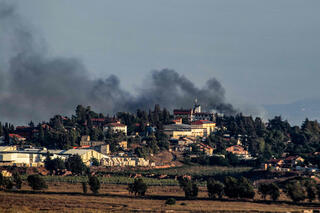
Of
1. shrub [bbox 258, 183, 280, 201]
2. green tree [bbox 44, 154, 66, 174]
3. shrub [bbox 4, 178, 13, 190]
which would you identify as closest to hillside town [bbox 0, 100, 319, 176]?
Result: green tree [bbox 44, 154, 66, 174]

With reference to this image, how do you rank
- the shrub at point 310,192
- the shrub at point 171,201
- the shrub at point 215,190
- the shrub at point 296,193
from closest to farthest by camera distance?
the shrub at point 171,201 < the shrub at point 296,193 < the shrub at point 310,192 < the shrub at point 215,190

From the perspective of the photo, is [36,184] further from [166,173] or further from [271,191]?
[166,173]

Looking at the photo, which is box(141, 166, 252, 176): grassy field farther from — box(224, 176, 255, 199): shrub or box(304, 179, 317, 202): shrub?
box(304, 179, 317, 202): shrub

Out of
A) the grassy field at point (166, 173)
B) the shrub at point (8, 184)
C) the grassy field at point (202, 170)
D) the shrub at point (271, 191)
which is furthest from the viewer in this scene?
the grassy field at point (202, 170)

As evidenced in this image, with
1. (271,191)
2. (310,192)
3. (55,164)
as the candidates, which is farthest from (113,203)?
(55,164)

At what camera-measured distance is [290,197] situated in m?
95.5

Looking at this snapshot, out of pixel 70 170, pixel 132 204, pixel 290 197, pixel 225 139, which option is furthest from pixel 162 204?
pixel 225 139

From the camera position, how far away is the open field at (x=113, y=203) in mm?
81250

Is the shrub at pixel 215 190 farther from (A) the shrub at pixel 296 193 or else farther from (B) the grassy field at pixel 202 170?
(B) the grassy field at pixel 202 170

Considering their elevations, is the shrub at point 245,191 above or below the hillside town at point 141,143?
below

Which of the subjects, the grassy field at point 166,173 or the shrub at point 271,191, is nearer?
the shrub at point 271,191

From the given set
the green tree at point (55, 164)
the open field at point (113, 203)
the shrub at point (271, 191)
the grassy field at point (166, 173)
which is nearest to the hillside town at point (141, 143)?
the green tree at point (55, 164)

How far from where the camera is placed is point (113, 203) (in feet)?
284

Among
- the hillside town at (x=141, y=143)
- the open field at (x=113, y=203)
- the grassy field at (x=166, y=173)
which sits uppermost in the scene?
the hillside town at (x=141, y=143)
